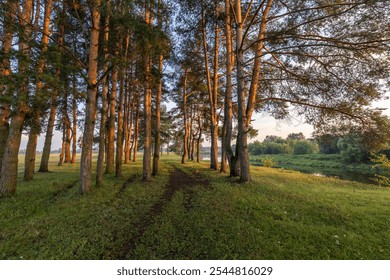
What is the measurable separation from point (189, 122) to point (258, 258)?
25.7 metres

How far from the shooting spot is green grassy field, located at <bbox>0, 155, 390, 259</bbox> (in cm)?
311

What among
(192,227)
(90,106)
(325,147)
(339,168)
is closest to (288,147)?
(339,168)

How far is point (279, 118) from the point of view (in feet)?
36.3

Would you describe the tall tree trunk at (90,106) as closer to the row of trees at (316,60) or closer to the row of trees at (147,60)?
the row of trees at (147,60)

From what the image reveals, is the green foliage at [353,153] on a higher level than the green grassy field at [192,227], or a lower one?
higher

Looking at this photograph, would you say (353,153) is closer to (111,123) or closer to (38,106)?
(111,123)

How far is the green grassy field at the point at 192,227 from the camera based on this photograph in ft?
10.2

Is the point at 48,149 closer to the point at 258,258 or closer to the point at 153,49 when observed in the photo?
the point at 153,49

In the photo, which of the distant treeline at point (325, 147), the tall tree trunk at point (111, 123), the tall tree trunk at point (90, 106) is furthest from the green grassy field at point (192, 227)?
the tall tree trunk at point (111, 123)

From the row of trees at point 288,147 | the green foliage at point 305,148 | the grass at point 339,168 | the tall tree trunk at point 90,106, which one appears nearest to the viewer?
the tall tree trunk at point 90,106

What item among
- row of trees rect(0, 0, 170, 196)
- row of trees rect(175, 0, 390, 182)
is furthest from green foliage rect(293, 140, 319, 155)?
row of trees rect(0, 0, 170, 196)

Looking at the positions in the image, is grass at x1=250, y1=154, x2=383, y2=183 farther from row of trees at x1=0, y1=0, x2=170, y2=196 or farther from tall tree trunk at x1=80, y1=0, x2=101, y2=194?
tall tree trunk at x1=80, y1=0, x2=101, y2=194

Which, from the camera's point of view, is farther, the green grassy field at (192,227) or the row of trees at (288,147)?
the row of trees at (288,147)

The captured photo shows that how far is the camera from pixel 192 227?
4.08 m
